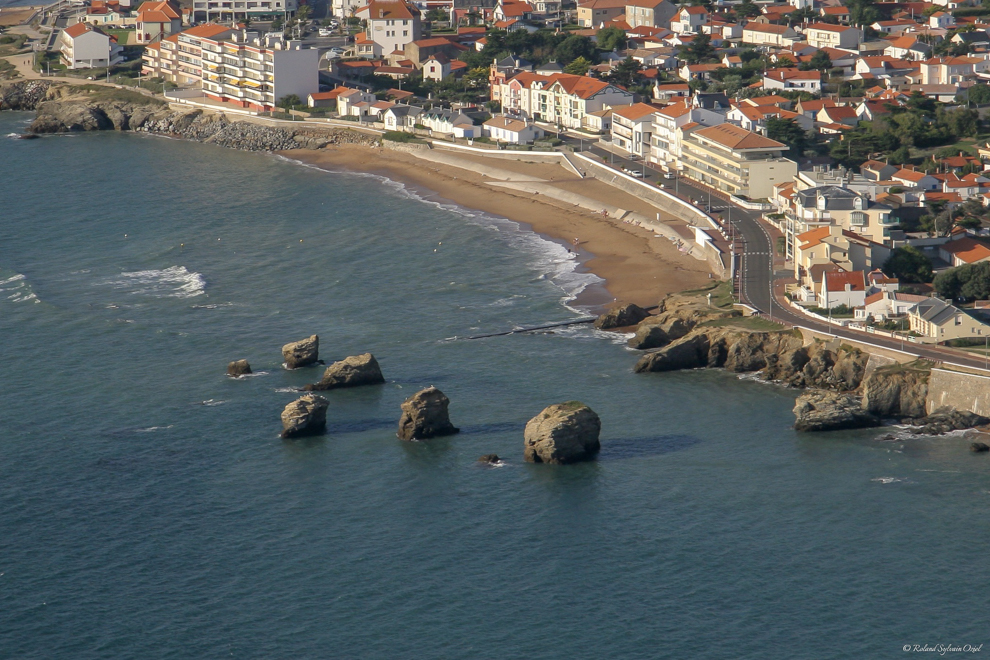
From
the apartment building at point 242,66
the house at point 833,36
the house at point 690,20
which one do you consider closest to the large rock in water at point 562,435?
the apartment building at point 242,66

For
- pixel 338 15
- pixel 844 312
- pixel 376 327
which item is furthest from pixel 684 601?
pixel 338 15

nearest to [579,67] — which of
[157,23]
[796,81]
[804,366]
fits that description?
[796,81]

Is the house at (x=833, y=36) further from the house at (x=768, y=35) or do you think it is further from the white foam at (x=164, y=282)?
the white foam at (x=164, y=282)

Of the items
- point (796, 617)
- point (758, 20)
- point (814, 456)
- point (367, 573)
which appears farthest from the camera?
point (758, 20)

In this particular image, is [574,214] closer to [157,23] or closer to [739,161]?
[739,161]

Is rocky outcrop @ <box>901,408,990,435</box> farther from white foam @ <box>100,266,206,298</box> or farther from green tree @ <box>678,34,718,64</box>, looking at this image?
green tree @ <box>678,34,718,64</box>

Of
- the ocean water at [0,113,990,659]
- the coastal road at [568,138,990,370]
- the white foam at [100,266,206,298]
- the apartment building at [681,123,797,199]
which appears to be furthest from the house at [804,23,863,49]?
the white foam at [100,266,206,298]

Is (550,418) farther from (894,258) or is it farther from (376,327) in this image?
(894,258)
